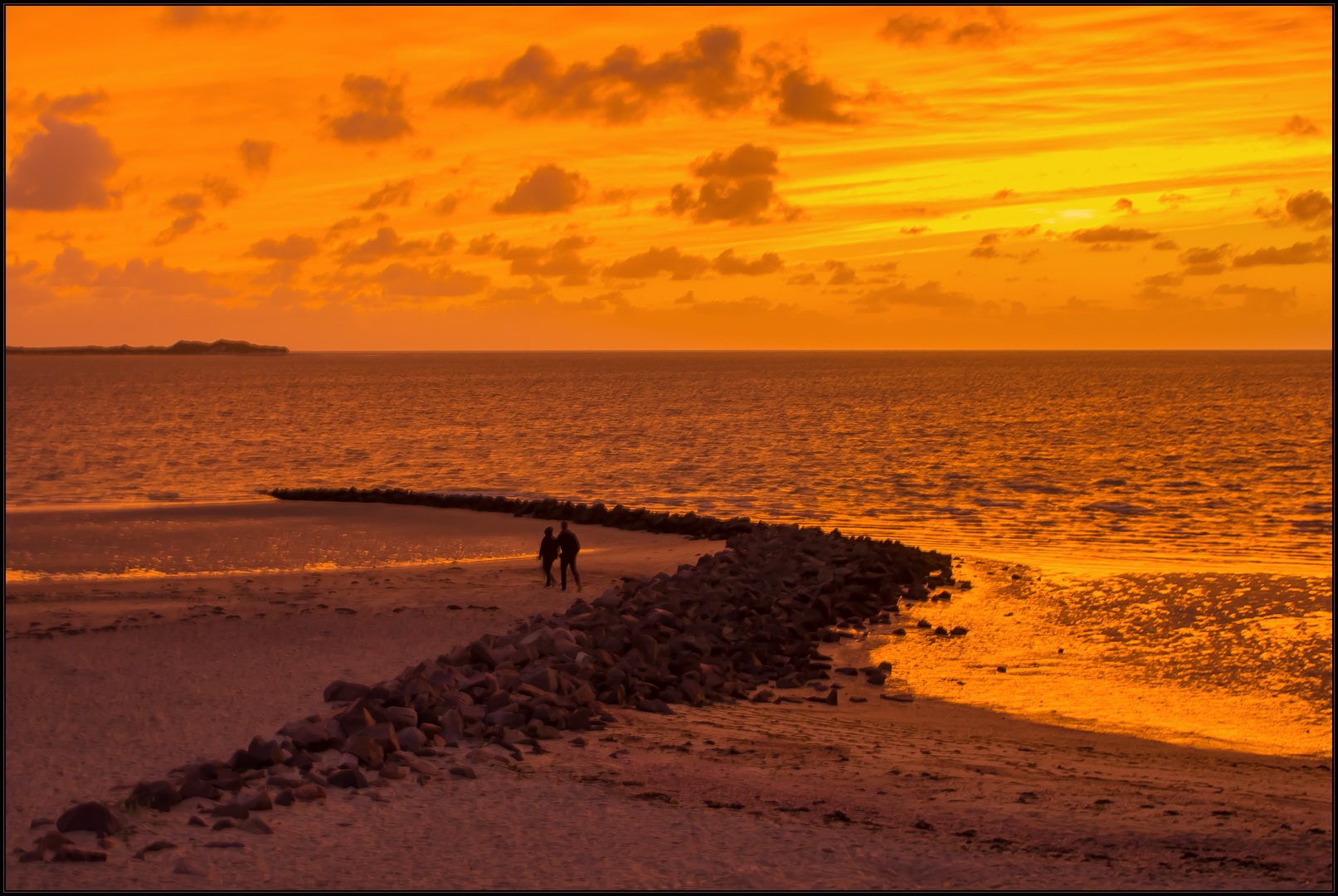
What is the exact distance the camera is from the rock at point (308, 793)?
10.7 meters

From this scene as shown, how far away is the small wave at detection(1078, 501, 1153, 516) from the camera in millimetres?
39312

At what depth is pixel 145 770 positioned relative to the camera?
11.9 meters

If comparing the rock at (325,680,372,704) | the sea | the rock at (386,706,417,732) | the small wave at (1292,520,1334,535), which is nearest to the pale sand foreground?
the rock at (325,680,372,704)

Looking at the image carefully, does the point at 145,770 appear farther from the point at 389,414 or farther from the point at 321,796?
the point at 389,414

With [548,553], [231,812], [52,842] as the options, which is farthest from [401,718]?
[548,553]

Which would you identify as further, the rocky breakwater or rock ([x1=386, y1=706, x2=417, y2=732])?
rock ([x1=386, y1=706, x2=417, y2=732])

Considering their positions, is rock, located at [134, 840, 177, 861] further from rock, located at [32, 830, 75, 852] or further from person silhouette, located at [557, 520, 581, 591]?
person silhouette, located at [557, 520, 581, 591]

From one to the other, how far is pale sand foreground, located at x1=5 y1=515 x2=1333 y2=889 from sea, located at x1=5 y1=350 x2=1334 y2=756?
9.42 ft

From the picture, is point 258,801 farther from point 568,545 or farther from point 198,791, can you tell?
point 568,545

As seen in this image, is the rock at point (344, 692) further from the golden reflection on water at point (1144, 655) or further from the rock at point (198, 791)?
the golden reflection on water at point (1144, 655)

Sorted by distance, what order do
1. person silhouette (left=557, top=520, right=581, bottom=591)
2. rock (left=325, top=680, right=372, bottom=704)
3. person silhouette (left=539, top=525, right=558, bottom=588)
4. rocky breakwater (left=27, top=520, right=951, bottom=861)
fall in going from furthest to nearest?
person silhouette (left=539, top=525, right=558, bottom=588)
person silhouette (left=557, top=520, right=581, bottom=591)
rock (left=325, top=680, right=372, bottom=704)
rocky breakwater (left=27, top=520, right=951, bottom=861)

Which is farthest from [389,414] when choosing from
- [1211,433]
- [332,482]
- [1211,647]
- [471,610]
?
[1211,647]

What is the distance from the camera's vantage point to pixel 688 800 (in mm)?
11047

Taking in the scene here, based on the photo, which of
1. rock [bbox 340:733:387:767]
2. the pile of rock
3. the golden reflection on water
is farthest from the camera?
the pile of rock
